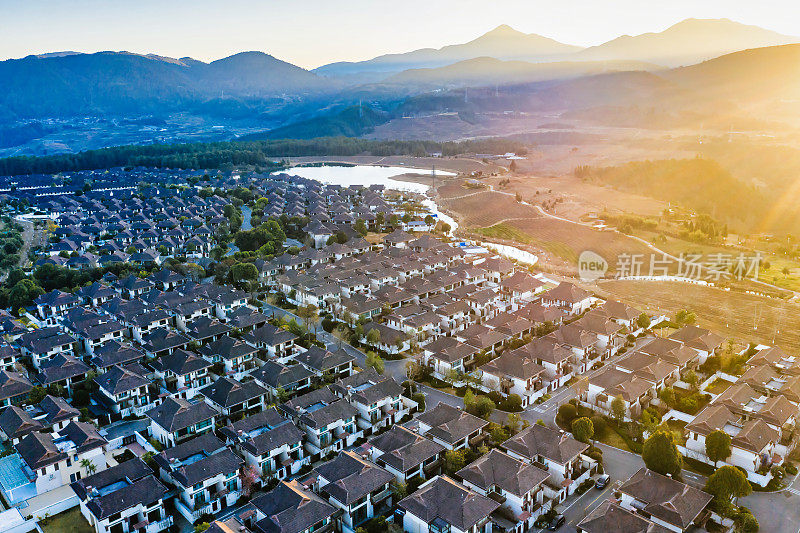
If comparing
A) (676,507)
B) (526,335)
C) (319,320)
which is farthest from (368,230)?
(676,507)

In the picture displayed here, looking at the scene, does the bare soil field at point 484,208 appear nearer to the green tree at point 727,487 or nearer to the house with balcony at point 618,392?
the house with balcony at point 618,392

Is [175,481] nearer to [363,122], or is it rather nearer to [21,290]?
[21,290]

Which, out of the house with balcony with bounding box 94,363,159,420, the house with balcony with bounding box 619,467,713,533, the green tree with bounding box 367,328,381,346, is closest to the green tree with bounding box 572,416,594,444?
the house with balcony with bounding box 619,467,713,533

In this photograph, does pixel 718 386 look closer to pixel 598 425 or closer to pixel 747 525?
pixel 598 425

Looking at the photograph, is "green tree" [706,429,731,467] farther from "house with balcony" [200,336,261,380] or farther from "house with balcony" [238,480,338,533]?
"house with balcony" [200,336,261,380]

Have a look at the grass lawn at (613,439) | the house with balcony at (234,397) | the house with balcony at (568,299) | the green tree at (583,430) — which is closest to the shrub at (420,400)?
the green tree at (583,430)

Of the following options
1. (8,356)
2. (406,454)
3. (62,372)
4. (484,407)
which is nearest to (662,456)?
(484,407)

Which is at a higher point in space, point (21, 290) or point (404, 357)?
point (21, 290)
